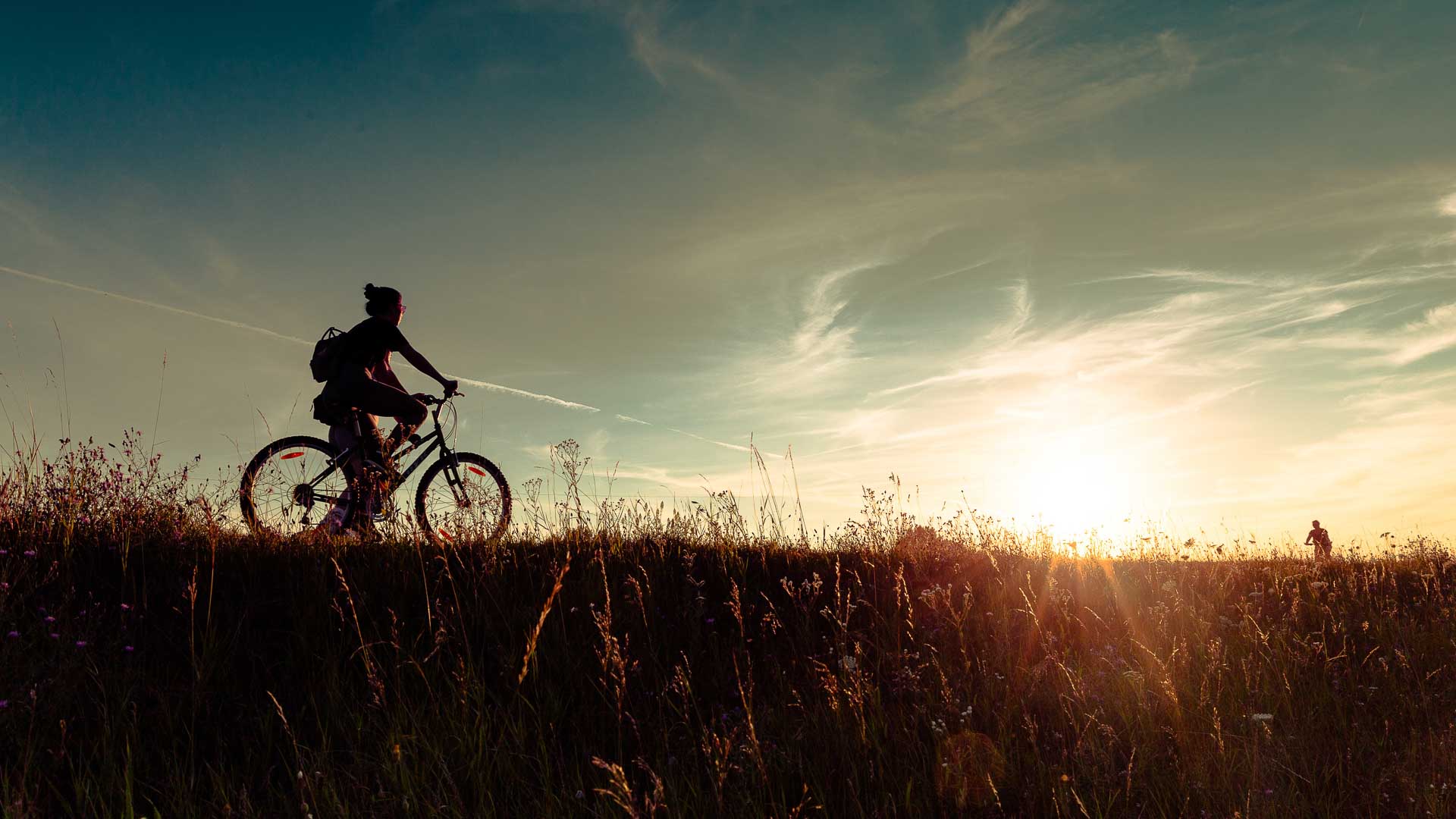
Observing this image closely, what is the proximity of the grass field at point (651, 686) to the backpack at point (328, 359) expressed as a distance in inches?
70.5

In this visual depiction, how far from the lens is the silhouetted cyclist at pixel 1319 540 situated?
10825mm

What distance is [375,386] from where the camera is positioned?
28.1 feet

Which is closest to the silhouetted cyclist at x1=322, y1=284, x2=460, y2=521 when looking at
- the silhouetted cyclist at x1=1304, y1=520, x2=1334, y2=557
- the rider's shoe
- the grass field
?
the rider's shoe

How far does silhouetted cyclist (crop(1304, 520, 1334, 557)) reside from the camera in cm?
1082

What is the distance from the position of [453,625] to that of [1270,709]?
186 inches

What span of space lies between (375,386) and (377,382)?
0.15ft

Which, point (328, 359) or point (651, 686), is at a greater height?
point (328, 359)

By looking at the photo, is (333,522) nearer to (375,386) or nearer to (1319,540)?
(375,386)

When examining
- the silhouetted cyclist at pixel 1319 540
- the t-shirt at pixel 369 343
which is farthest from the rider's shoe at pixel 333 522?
the silhouetted cyclist at pixel 1319 540

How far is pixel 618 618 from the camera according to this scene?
5516 millimetres

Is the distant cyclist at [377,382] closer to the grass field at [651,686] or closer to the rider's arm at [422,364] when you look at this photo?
the rider's arm at [422,364]

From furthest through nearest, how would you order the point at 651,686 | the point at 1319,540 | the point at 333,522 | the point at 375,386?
the point at 1319,540 → the point at 375,386 → the point at 333,522 → the point at 651,686

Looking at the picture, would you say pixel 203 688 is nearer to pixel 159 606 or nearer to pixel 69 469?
pixel 159 606

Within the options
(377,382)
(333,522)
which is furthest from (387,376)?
(333,522)
